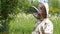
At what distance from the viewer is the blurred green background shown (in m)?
1.82

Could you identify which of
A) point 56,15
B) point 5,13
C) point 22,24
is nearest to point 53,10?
point 56,15

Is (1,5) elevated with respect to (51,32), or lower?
elevated

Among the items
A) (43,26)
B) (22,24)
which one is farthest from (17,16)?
(43,26)

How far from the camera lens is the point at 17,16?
183 centimetres

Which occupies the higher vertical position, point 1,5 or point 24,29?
point 1,5

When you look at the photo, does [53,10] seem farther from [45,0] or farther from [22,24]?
[22,24]

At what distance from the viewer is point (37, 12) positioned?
180 centimetres

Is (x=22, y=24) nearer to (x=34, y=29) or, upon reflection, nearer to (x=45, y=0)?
(x=34, y=29)

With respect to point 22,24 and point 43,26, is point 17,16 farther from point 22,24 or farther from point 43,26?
point 43,26

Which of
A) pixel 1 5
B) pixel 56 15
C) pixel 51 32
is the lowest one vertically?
pixel 51 32

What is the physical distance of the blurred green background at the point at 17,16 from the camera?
1816 mm

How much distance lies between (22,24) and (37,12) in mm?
177

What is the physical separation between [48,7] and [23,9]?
231 millimetres

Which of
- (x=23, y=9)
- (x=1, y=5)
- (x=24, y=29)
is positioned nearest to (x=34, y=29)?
(x=24, y=29)
